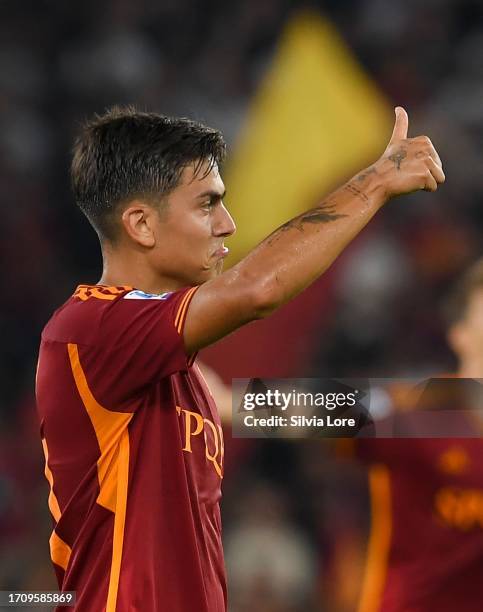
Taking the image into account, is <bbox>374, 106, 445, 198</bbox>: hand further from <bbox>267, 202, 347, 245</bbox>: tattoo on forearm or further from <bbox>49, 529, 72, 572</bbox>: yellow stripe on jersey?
<bbox>49, 529, 72, 572</bbox>: yellow stripe on jersey

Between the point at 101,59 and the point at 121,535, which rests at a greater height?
the point at 101,59

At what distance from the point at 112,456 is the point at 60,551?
0.18 m

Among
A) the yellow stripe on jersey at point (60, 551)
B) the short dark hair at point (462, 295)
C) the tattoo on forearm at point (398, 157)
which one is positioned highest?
the short dark hair at point (462, 295)

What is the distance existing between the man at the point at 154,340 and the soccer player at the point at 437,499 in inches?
47.9

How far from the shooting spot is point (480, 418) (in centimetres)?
237

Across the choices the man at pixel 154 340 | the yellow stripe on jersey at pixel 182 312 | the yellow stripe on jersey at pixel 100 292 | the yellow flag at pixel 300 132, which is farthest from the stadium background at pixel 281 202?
the yellow stripe on jersey at pixel 182 312

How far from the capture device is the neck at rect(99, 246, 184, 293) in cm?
118

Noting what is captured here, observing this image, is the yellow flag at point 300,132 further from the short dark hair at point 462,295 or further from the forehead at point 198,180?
the forehead at point 198,180

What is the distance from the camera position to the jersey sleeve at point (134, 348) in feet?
3.22

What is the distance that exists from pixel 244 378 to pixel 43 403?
1314 millimetres

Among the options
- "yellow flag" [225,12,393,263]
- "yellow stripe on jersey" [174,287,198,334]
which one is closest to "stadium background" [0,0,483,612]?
"yellow flag" [225,12,393,263]

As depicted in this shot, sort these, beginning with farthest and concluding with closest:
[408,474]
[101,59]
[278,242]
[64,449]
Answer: [101,59]
[408,474]
[64,449]
[278,242]

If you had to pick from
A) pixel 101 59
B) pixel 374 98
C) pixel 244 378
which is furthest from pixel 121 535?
pixel 101 59

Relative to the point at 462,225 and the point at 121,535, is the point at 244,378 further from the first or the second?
the point at 121,535
